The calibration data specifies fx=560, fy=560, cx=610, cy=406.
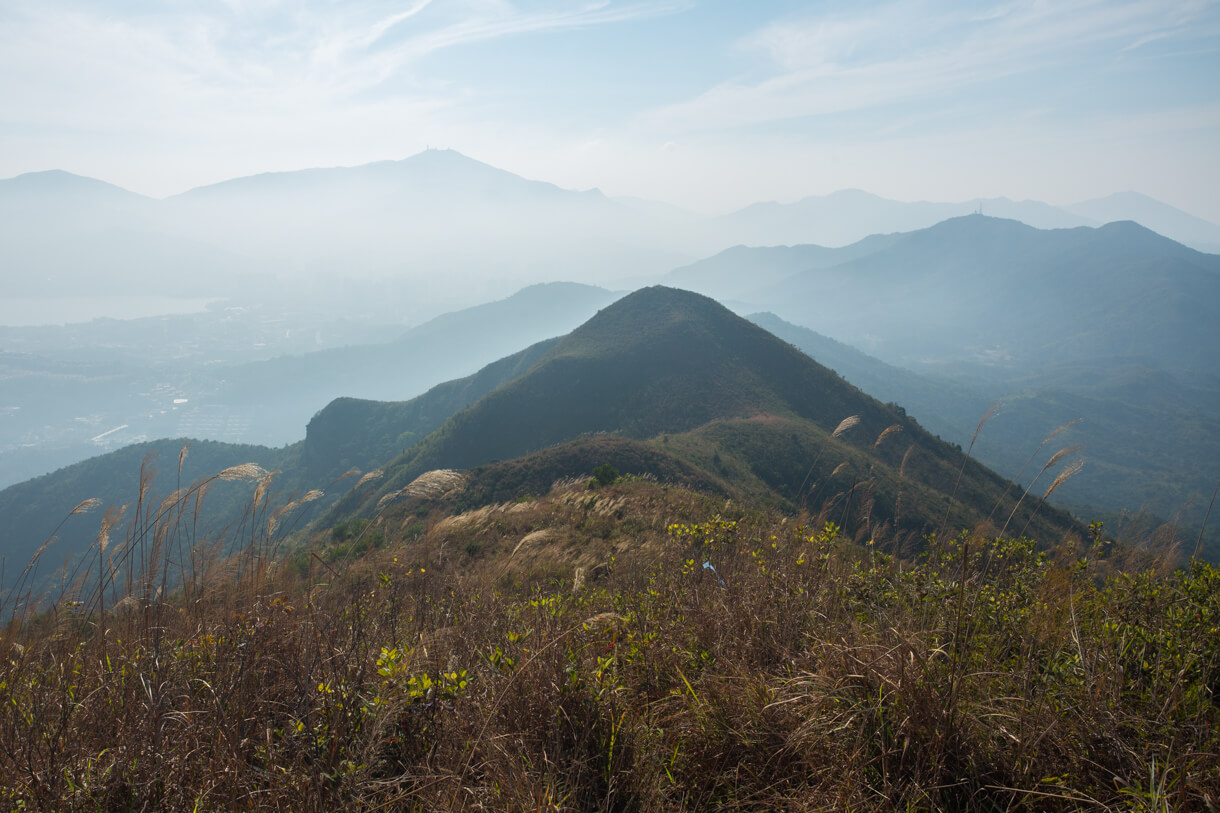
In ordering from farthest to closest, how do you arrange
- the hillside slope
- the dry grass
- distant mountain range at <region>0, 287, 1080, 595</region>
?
the hillside slope, distant mountain range at <region>0, 287, 1080, 595</region>, the dry grass

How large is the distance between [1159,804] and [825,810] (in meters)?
1.03

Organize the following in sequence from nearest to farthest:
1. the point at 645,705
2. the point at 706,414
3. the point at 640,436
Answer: the point at 645,705 < the point at 640,436 < the point at 706,414

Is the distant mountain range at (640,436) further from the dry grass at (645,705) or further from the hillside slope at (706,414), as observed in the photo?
the dry grass at (645,705)

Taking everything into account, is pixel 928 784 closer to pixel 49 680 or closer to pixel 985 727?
pixel 985 727

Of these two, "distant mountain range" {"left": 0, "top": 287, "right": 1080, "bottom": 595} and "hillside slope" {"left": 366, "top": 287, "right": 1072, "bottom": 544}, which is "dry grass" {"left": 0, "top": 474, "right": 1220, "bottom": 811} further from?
"hillside slope" {"left": 366, "top": 287, "right": 1072, "bottom": 544}

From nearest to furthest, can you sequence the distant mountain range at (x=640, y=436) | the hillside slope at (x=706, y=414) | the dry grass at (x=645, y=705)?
the dry grass at (x=645, y=705) → the distant mountain range at (x=640, y=436) → the hillside slope at (x=706, y=414)

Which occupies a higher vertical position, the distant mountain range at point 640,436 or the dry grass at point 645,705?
the dry grass at point 645,705

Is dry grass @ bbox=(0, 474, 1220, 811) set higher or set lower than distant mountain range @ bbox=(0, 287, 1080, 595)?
higher

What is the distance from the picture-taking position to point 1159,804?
5.93 feet

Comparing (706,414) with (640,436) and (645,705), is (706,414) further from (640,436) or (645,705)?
(645,705)

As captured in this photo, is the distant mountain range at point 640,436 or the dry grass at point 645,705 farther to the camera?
the distant mountain range at point 640,436

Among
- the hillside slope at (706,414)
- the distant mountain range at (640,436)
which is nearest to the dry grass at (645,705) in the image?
the distant mountain range at (640,436)

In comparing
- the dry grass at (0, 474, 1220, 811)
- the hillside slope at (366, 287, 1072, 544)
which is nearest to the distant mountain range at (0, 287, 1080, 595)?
the hillside slope at (366, 287, 1072, 544)

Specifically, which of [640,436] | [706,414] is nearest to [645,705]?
[640,436]
